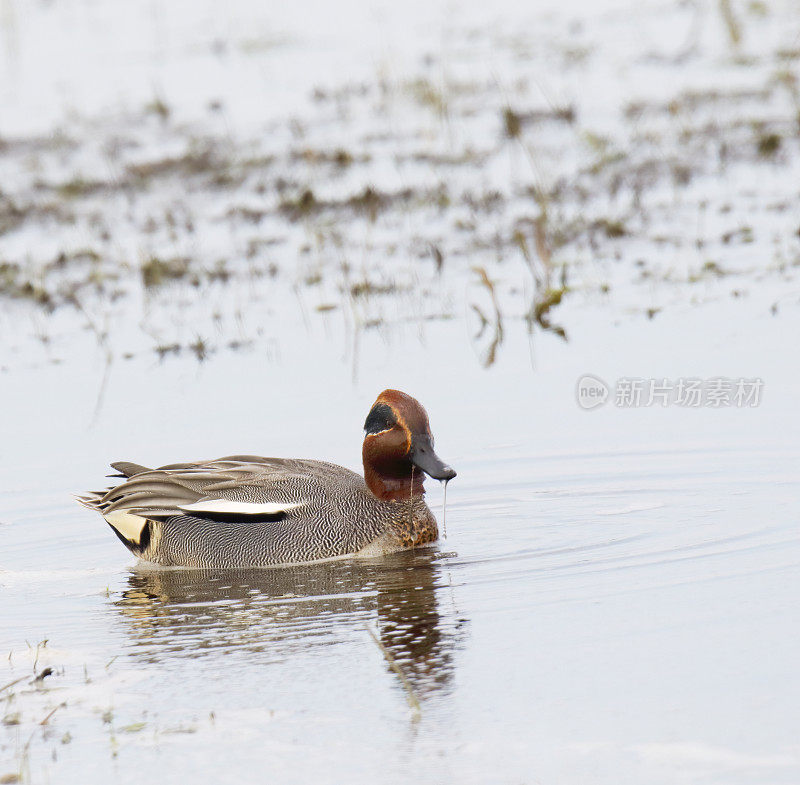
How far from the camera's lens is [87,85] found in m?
20.4

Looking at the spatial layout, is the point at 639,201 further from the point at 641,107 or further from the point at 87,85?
the point at 87,85

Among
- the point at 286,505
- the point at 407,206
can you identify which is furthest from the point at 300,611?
the point at 407,206

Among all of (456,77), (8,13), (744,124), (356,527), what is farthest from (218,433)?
(8,13)

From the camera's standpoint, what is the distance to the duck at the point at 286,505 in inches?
283

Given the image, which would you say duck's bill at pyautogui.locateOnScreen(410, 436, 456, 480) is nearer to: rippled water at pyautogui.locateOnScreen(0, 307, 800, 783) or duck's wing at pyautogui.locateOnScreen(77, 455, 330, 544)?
rippled water at pyautogui.locateOnScreen(0, 307, 800, 783)

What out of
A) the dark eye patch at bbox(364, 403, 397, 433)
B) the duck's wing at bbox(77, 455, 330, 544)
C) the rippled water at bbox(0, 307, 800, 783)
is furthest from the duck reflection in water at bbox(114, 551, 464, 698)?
the dark eye patch at bbox(364, 403, 397, 433)

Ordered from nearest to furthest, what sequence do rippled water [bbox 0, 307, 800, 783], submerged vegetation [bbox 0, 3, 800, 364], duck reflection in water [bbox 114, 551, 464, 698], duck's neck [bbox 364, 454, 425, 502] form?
1. rippled water [bbox 0, 307, 800, 783]
2. duck reflection in water [bbox 114, 551, 464, 698]
3. duck's neck [bbox 364, 454, 425, 502]
4. submerged vegetation [bbox 0, 3, 800, 364]

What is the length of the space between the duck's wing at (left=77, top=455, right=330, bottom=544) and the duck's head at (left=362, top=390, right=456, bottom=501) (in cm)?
27

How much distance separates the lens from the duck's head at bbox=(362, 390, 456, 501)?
719 centimetres

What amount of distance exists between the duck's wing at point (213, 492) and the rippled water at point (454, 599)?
0.89 feet

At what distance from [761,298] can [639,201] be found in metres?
3.23

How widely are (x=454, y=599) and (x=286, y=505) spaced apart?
Result: 1.30 meters

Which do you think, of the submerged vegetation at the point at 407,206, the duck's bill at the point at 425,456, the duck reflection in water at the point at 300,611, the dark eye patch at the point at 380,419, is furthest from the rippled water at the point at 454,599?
the submerged vegetation at the point at 407,206

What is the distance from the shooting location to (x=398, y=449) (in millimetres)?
7285
